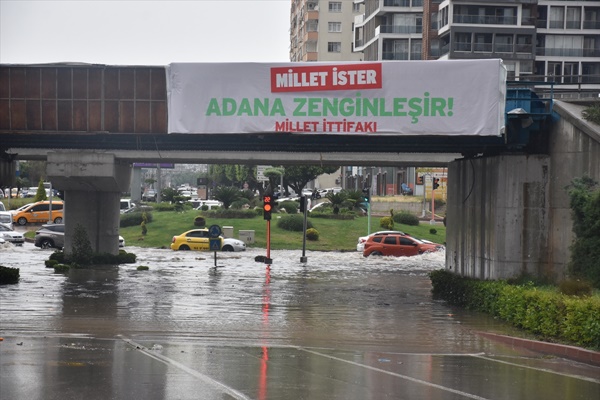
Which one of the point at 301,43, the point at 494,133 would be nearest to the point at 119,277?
the point at 494,133

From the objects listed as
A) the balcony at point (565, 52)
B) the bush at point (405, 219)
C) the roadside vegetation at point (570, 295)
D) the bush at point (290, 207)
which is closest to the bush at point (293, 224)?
the bush at point (290, 207)

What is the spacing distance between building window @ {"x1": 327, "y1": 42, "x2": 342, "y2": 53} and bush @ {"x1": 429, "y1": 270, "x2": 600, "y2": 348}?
110753 millimetres

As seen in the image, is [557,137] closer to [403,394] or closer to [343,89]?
[343,89]

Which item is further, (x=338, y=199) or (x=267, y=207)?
(x=338, y=199)

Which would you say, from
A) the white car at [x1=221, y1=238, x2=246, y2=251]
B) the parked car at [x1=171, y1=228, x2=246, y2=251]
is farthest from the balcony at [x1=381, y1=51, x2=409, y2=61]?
the parked car at [x1=171, y1=228, x2=246, y2=251]

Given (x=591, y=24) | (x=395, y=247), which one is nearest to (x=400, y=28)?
(x=591, y=24)

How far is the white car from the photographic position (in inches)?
2147

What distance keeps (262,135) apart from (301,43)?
123645 millimetres

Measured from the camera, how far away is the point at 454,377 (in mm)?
15398

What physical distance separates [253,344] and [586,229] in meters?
8.54

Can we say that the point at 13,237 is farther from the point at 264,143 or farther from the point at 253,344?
the point at 253,344

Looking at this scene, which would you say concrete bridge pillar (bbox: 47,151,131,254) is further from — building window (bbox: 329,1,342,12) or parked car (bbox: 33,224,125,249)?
building window (bbox: 329,1,342,12)

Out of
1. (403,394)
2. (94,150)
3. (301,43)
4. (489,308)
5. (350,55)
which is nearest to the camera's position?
(403,394)

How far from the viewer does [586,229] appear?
22031 millimetres
